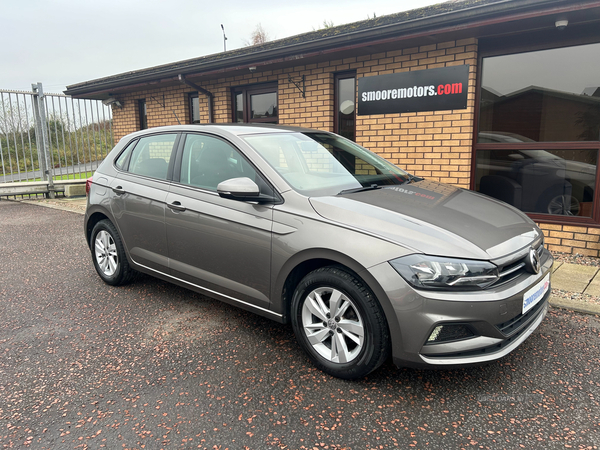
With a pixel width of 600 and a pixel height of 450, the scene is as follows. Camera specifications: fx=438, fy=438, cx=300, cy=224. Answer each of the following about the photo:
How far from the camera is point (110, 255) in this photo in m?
4.55

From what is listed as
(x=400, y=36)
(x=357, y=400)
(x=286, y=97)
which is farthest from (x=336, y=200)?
(x=286, y=97)

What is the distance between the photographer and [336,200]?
292 cm

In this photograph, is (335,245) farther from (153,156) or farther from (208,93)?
(208,93)

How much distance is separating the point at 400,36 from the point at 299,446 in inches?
200

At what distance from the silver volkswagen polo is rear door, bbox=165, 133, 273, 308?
0.4 inches

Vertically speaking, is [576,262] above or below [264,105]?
below

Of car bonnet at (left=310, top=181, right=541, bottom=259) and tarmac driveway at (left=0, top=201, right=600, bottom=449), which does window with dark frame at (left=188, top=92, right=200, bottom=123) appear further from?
Result: car bonnet at (left=310, top=181, right=541, bottom=259)

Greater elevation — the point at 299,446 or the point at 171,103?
the point at 171,103

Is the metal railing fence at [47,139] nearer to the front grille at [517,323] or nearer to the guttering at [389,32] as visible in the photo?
the guttering at [389,32]

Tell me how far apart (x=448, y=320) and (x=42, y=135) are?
12363 mm

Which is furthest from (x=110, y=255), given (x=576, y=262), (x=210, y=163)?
(x=576, y=262)

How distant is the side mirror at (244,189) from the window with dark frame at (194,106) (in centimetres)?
718

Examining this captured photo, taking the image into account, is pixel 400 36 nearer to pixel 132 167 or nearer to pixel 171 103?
pixel 132 167

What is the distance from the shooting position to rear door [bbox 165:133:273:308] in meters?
3.09
